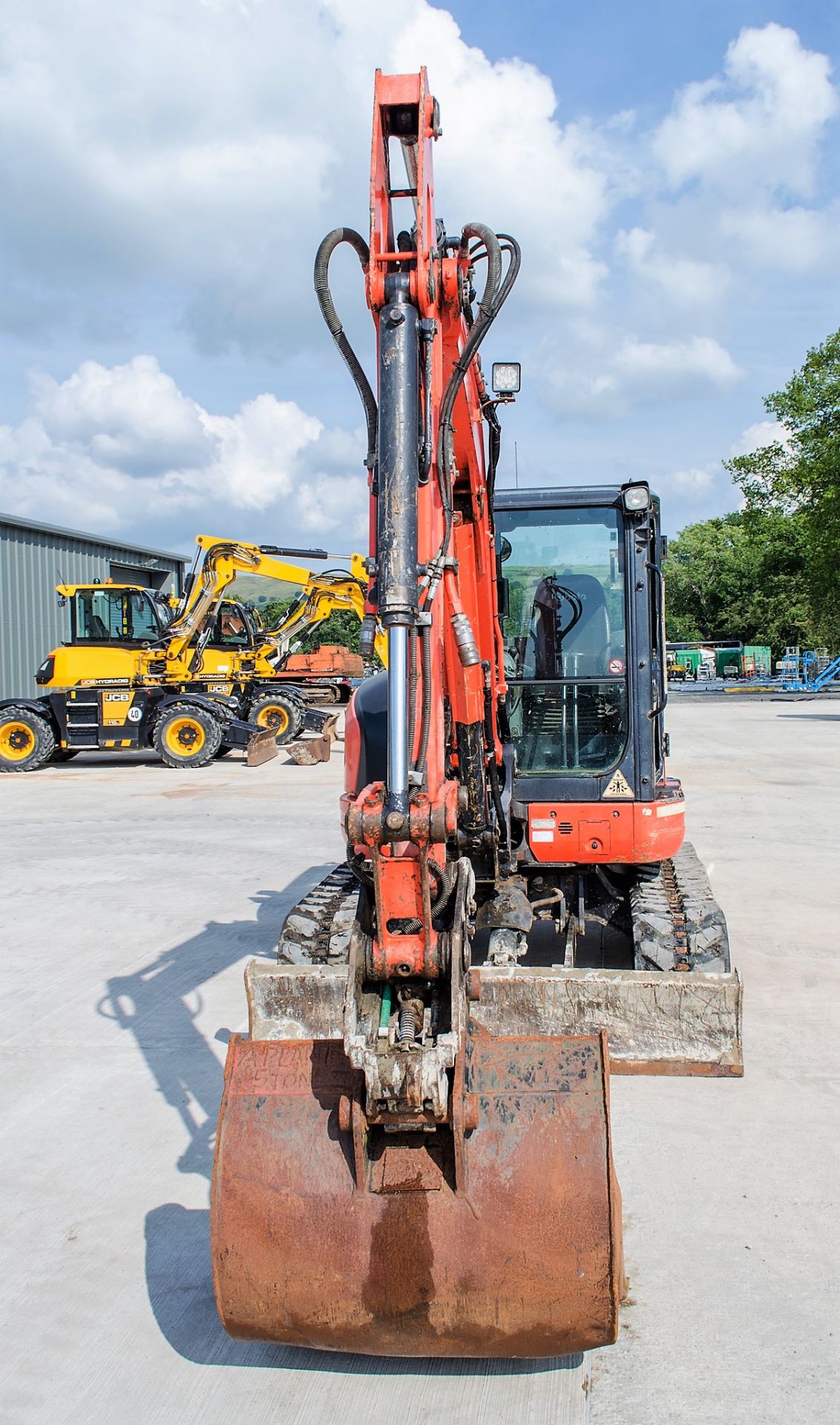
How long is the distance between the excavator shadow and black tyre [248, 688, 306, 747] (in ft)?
40.5

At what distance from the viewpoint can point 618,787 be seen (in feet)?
19.6

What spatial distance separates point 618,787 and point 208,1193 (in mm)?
2895

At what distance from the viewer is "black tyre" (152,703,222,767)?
62.3 ft

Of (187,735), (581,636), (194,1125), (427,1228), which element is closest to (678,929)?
(581,636)

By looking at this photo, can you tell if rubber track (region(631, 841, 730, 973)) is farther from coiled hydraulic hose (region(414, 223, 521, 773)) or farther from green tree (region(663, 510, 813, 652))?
green tree (region(663, 510, 813, 652))

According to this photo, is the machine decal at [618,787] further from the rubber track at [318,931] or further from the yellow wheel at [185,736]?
the yellow wheel at [185,736]

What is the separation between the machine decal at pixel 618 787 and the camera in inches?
235

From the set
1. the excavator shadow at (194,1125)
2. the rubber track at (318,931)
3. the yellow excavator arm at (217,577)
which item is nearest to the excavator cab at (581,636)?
the rubber track at (318,931)

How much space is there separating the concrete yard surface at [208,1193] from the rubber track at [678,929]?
0.49 m

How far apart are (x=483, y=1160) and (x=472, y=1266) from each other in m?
0.26

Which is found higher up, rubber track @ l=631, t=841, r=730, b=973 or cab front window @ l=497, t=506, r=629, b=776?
cab front window @ l=497, t=506, r=629, b=776

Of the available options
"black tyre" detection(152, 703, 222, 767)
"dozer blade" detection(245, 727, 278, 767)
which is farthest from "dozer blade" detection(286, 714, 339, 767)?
"black tyre" detection(152, 703, 222, 767)

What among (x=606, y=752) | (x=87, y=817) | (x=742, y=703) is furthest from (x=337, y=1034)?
(x=742, y=703)

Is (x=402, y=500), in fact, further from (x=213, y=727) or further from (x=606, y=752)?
(x=213, y=727)
